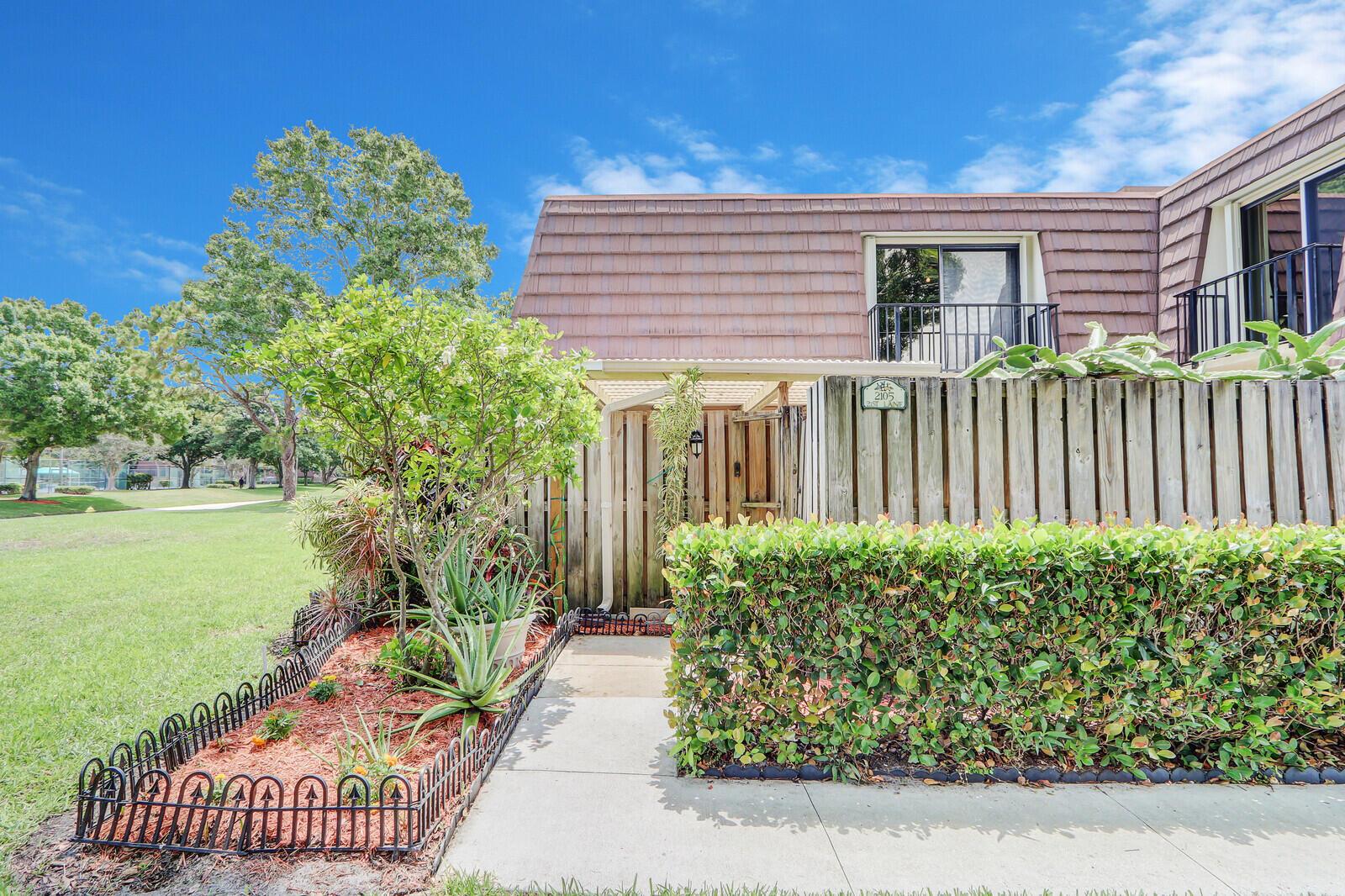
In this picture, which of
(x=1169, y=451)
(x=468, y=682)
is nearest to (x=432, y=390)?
(x=468, y=682)

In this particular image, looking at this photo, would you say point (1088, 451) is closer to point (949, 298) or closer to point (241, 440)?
point (949, 298)

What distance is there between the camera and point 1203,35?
7836 millimetres

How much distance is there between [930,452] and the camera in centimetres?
389

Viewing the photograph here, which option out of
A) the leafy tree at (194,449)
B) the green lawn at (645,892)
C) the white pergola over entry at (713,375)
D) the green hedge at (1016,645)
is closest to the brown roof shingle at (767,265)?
the white pergola over entry at (713,375)

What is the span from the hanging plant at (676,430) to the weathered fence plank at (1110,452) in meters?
2.91

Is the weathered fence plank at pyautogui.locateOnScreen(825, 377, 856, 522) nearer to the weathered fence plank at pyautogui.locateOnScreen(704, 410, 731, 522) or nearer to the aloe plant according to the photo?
the aloe plant

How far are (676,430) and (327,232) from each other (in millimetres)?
22208

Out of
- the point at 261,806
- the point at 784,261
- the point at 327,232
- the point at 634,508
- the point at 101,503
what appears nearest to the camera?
the point at 261,806

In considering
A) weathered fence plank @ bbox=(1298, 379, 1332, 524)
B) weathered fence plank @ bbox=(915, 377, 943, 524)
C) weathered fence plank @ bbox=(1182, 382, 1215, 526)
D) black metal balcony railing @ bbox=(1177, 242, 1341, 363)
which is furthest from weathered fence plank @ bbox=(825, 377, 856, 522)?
black metal balcony railing @ bbox=(1177, 242, 1341, 363)

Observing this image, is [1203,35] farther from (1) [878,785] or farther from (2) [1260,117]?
(1) [878,785]

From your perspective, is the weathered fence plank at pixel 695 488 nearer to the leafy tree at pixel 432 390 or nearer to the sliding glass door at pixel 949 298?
the leafy tree at pixel 432 390

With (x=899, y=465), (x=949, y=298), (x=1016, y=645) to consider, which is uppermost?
(x=949, y=298)

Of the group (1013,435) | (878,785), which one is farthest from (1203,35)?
(878,785)

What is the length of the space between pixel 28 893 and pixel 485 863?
1.57 metres
